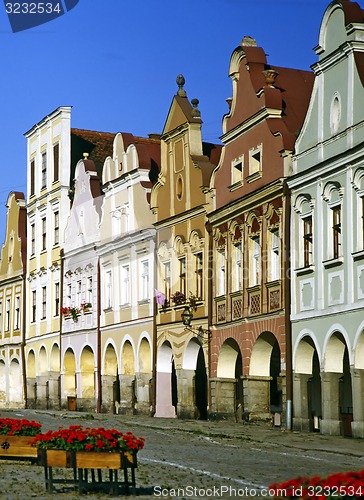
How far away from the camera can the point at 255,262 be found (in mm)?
38312

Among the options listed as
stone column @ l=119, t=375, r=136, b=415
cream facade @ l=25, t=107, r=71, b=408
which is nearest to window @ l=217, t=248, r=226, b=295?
stone column @ l=119, t=375, r=136, b=415

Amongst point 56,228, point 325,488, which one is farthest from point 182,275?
point 325,488

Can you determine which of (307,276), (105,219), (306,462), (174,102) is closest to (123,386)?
(105,219)

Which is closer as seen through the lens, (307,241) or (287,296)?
(307,241)

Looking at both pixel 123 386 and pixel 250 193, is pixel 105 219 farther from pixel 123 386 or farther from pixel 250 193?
pixel 250 193

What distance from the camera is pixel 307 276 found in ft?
114

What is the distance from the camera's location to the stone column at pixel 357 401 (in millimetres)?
31031

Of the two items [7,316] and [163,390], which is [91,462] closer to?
[163,390]

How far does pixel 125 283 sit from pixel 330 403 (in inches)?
729

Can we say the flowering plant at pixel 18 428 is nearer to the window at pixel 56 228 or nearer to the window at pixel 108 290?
the window at pixel 108 290

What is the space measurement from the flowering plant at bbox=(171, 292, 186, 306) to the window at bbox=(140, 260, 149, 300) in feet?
11.9

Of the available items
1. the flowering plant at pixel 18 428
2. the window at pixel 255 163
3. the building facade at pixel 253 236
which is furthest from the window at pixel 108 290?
the flowering plant at pixel 18 428

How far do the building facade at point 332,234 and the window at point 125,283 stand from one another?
1517cm

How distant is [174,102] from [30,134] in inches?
788
